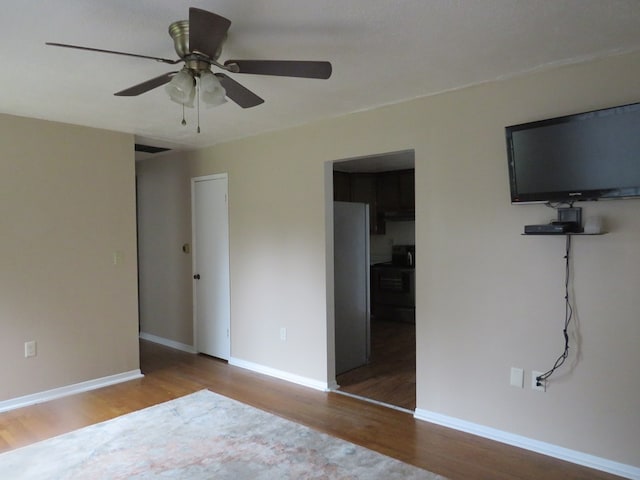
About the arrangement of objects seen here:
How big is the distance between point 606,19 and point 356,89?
1.46 m

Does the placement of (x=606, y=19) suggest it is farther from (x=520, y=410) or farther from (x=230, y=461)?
(x=230, y=461)

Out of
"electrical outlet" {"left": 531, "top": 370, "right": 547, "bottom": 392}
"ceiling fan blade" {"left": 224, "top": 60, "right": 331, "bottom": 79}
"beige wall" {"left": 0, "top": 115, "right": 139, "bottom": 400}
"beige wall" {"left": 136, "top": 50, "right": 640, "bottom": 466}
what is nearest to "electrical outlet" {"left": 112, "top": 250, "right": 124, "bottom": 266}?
"beige wall" {"left": 0, "top": 115, "right": 139, "bottom": 400}

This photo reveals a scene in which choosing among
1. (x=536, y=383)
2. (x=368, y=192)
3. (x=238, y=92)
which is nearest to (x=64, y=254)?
(x=238, y=92)

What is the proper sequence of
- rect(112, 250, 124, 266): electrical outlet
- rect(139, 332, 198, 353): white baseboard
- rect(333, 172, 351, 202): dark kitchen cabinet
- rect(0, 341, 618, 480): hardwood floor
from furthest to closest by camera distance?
rect(333, 172, 351, 202): dark kitchen cabinet < rect(139, 332, 198, 353): white baseboard < rect(112, 250, 124, 266): electrical outlet < rect(0, 341, 618, 480): hardwood floor

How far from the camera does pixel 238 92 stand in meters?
2.23

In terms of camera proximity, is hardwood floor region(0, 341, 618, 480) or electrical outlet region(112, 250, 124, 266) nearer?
hardwood floor region(0, 341, 618, 480)

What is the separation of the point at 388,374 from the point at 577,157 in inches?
106

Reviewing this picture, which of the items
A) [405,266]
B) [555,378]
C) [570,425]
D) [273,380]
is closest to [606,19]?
[555,378]

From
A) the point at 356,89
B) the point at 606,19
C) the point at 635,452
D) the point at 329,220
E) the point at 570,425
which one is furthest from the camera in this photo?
the point at 329,220

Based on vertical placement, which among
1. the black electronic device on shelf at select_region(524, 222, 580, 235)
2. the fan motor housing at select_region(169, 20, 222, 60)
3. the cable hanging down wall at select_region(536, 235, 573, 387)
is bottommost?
the cable hanging down wall at select_region(536, 235, 573, 387)

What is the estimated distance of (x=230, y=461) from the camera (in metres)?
2.64

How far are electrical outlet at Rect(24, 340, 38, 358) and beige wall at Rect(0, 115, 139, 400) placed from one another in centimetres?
3

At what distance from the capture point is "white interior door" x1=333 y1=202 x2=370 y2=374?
13.9 ft

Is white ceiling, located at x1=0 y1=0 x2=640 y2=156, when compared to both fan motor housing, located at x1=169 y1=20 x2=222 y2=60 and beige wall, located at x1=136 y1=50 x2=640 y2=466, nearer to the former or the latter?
fan motor housing, located at x1=169 y1=20 x2=222 y2=60
